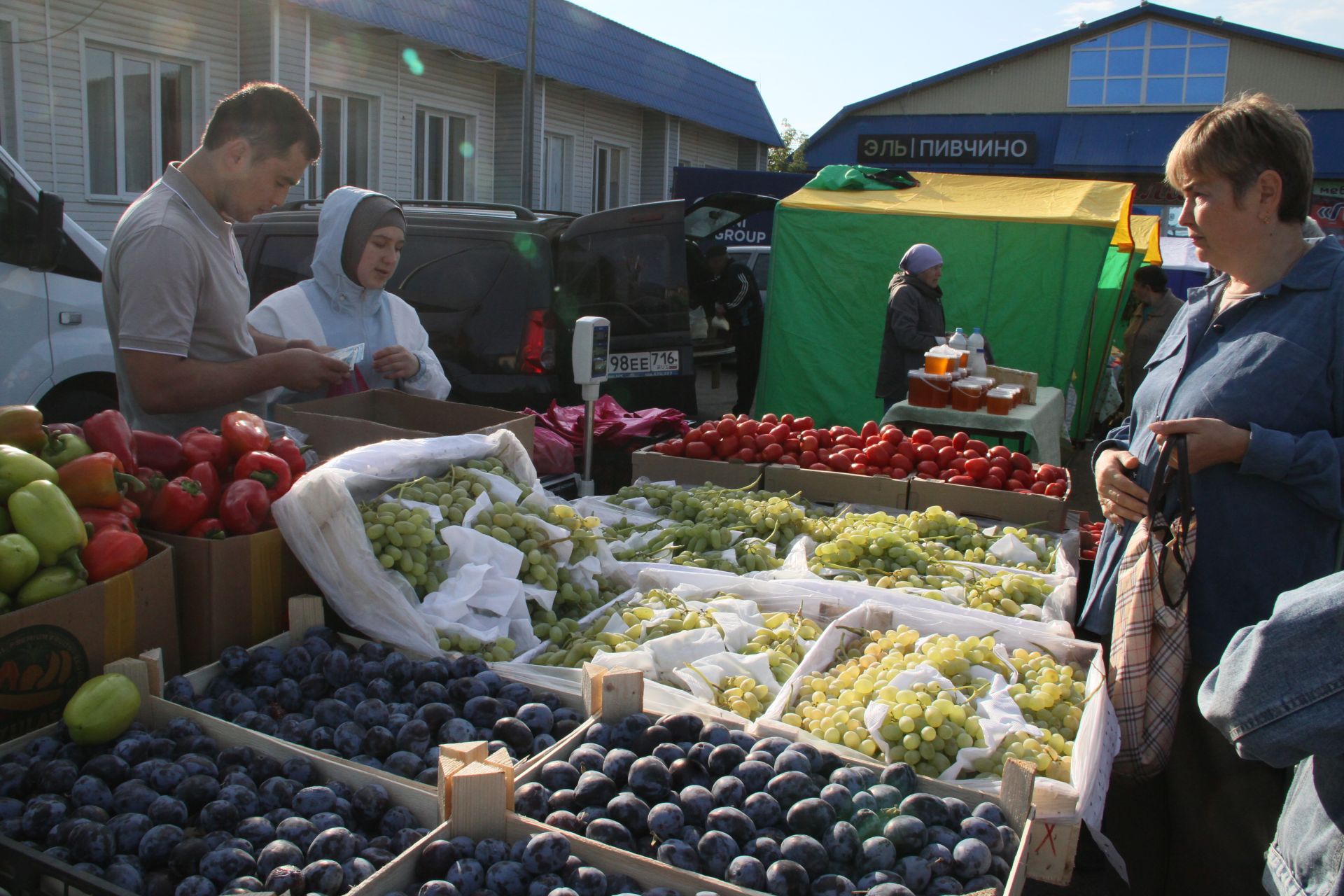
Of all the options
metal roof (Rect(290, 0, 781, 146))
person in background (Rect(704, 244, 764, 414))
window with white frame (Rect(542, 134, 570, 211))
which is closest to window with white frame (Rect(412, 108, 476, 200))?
metal roof (Rect(290, 0, 781, 146))

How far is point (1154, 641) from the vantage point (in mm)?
2482

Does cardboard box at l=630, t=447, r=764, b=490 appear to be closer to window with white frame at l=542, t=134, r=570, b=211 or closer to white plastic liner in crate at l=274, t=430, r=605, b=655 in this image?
white plastic liner in crate at l=274, t=430, r=605, b=655

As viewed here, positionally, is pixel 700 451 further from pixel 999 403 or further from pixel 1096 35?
pixel 1096 35

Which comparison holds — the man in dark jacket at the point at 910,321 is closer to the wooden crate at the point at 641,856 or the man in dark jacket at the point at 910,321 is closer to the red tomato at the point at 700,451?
the red tomato at the point at 700,451

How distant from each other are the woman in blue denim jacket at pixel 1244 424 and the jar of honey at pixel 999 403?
360 cm

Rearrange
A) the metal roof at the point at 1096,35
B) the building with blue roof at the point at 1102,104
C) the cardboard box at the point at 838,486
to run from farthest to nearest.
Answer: the metal roof at the point at 1096,35
the building with blue roof at the point at 1102,104
the cardboard box at the point at 838,486

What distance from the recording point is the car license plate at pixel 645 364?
6.32 m

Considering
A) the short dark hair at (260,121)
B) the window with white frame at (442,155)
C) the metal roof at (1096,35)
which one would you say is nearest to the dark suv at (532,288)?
the short dark hair at (260,121)

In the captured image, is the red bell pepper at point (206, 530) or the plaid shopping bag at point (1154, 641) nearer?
the red bell pepper at point (206, 530)

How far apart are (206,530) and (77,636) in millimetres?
407

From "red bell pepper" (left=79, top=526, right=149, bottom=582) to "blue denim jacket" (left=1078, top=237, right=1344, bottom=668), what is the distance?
7.93ft

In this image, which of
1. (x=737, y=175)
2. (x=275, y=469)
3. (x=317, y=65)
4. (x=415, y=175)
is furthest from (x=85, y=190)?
(x=737, y=175)

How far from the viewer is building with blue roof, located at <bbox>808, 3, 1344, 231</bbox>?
24297 mm

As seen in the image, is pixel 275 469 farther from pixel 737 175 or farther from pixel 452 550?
pixel 737 175
